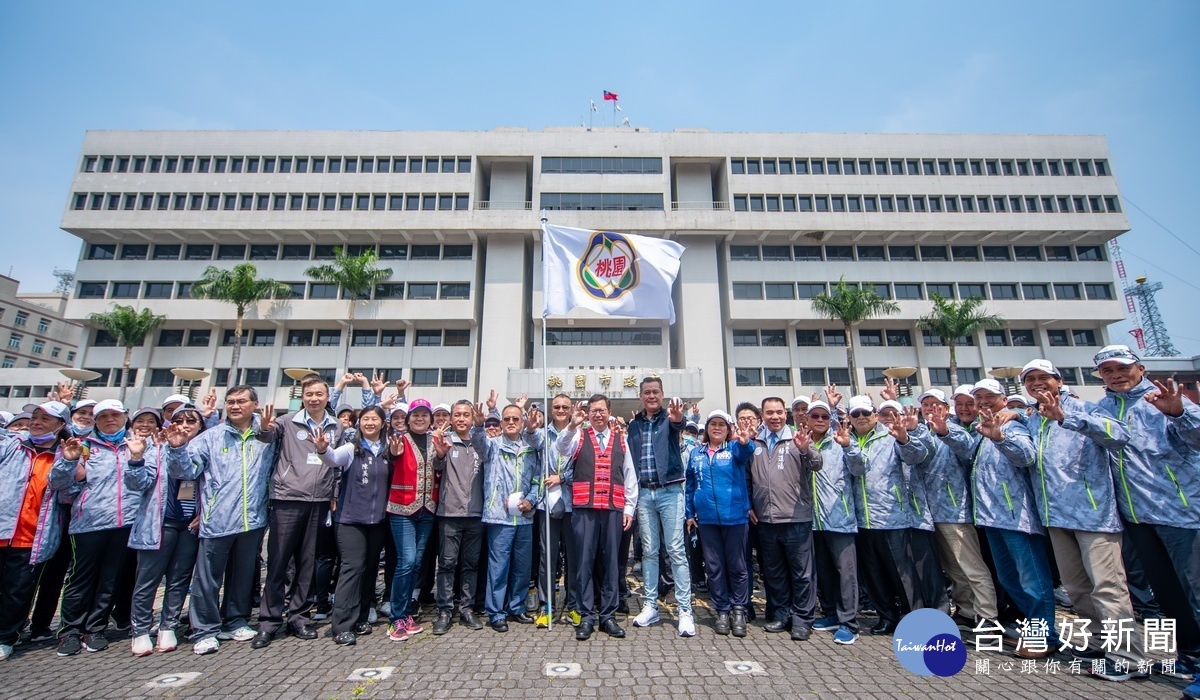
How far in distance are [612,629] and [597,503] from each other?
1178 mm

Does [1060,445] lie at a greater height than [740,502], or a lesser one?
greater

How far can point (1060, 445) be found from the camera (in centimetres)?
445

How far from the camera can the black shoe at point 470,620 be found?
4.97 metres

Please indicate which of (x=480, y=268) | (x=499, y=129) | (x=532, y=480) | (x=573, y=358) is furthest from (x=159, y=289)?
(x=532, y=480)

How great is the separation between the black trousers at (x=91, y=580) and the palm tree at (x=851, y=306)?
32.0m

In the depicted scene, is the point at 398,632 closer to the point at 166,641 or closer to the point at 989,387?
the point at 166,641

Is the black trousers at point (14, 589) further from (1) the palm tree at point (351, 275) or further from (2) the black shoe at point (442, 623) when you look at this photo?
(1) the palm tree at point (351, 275)

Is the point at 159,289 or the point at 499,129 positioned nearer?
the point at 159,289

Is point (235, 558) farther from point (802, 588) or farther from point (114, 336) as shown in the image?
point (114, 336)

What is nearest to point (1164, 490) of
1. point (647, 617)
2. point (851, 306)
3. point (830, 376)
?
point (647, 617)

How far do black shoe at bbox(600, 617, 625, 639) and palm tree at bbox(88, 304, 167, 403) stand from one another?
38249mm

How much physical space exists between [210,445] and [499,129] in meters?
35.7

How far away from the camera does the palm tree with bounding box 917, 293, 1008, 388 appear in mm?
30047

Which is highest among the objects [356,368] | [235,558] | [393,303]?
[393,303]
